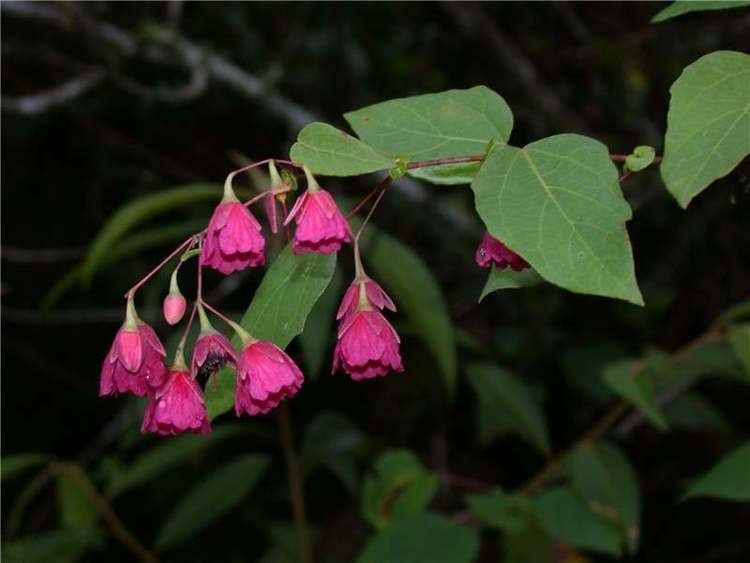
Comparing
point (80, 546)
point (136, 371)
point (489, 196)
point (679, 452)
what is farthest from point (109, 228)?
point (679, 452)

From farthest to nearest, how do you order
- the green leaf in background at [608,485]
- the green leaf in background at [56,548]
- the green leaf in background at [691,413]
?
1. the green leaf in background at [691,413]
2. the green leaf in background at [56,548]
3. the green leaf in background at [608,485]

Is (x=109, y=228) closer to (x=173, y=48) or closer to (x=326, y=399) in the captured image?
(x=173, y=48)

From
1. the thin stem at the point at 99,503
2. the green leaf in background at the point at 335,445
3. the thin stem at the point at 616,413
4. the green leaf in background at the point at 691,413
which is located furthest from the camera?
the green leaf in background at the point at 691,413

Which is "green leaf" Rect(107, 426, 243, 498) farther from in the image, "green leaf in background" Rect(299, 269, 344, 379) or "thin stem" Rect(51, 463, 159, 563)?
"green leaf in background" Rect(299, 269, 344, 379)

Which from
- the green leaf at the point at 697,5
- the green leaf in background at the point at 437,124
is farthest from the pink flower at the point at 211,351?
the green leaf at the point at 697,5

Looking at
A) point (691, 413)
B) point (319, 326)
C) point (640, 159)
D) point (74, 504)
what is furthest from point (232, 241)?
point (691, 413)

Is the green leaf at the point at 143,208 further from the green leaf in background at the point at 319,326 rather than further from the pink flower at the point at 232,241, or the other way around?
the pink flower at the point at 232,241
